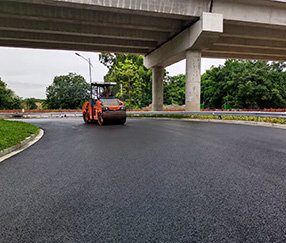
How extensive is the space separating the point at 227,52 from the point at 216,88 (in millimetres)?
15317

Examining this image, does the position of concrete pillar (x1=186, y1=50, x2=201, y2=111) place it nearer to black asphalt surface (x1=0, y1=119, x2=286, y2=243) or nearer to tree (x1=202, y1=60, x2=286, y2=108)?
black asphalt surface (x1=0, y1=119, x2=286, y2=243)

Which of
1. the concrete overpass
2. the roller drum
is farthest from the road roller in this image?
the concrete overpass

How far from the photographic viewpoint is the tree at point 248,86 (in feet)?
110

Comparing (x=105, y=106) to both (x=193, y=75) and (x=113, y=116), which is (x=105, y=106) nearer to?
(x=113, y=116)

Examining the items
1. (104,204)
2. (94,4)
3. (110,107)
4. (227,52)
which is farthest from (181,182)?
(227,52)

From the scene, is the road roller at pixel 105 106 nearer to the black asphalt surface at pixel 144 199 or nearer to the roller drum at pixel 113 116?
the roller drum at pixel 113 116

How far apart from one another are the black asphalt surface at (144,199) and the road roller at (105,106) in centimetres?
789

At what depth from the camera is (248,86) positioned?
109 ft

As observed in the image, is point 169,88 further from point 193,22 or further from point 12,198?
point 12,198

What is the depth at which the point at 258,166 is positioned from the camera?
4.46 m

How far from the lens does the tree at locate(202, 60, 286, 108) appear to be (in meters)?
33.5

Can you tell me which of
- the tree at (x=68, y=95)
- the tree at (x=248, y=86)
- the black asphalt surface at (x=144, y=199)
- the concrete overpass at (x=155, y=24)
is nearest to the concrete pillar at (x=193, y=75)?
the concrete overpass at (x=155, y=24)

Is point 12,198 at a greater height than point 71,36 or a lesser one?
lesser

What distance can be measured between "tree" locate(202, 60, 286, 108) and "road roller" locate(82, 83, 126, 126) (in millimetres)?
26785
